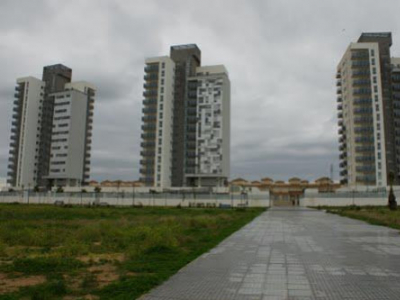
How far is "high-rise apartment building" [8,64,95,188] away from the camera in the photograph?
4564 inches

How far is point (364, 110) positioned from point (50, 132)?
93.0 meters

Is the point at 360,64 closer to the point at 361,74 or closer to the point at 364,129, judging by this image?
the point at 361,74

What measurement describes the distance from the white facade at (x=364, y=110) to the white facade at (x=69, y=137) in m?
77.7

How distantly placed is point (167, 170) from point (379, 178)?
53.2 meters

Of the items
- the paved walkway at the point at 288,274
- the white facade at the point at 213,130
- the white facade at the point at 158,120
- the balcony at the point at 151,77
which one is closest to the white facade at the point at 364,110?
the white facade at the point at 213,130

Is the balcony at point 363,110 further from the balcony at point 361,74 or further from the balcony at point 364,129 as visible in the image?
the balcony at point 361,74

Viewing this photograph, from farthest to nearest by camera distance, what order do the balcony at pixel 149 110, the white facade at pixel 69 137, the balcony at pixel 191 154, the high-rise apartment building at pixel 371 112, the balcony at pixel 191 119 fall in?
the white facade at pixel 69 137 → the balcony at pixel 191 119 → the balcony at pixel 149 110 → the balcony at pixel 191 154 → the high-rise apartment building at pixel 371 112

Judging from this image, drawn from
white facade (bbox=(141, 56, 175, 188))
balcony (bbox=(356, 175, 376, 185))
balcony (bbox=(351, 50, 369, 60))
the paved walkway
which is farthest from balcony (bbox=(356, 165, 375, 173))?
→ the paved walkway

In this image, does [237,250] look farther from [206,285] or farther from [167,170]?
[167,170]

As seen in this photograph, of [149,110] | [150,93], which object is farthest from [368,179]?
[150,93]

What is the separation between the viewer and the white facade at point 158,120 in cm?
10494

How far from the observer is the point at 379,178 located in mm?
92875

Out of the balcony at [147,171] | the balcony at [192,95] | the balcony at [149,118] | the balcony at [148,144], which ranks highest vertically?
the balcony at [192,95]

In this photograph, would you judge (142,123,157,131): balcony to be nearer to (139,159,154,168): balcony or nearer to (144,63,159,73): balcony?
(139,159,154,168): balcony
